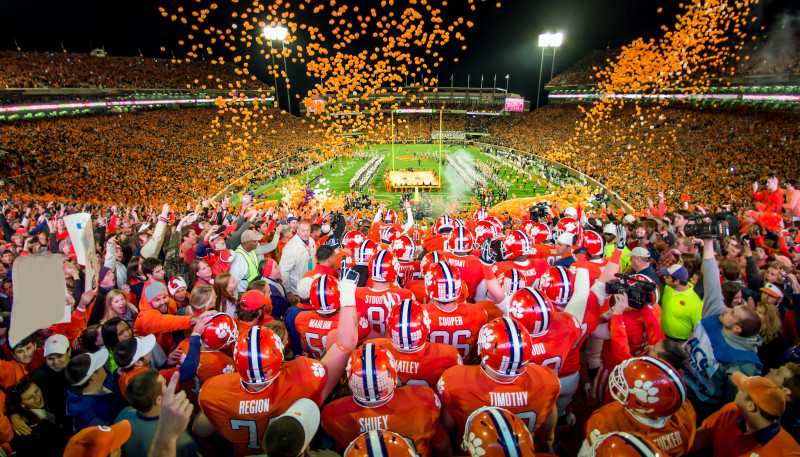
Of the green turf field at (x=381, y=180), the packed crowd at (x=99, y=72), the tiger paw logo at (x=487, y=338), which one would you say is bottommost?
the green turf field at (x=381, y=180)

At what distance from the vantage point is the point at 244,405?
2.59 meters

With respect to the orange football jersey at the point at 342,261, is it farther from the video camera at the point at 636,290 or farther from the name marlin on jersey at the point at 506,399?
the video camera at the point at 636,290

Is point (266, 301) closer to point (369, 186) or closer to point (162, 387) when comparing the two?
point (162, 387)

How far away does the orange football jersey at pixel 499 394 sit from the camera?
8.47 ft

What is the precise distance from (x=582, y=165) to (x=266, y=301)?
3535 centimetres

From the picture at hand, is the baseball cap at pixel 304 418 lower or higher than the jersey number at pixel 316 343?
higher

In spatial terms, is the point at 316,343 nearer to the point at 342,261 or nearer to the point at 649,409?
the point at 342,261

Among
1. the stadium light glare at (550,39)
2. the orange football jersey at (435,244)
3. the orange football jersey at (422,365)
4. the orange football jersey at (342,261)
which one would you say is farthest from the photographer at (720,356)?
the stadium light glare at (550,39)

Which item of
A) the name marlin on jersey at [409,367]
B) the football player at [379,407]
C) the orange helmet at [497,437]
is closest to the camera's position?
the orange helmet at [497,437]

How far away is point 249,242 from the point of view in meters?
5.85

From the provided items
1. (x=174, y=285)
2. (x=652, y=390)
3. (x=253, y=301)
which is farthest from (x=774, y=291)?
(x=174, y=285)

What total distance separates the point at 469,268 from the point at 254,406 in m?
3.23

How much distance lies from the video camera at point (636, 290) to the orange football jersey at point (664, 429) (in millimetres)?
1225

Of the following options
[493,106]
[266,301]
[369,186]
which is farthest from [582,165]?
[493,106]
